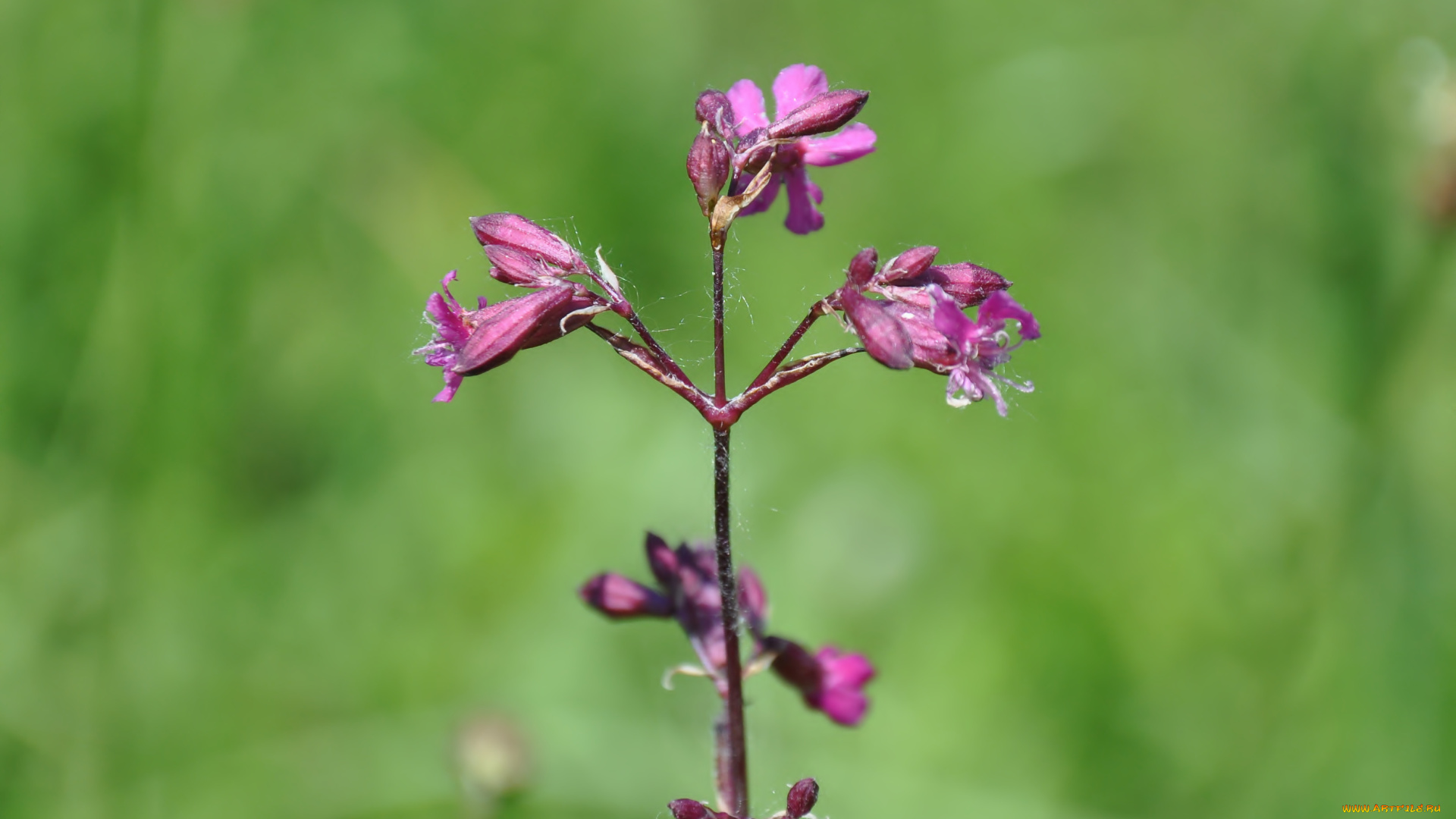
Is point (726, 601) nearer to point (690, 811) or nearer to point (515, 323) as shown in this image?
point (690, 811)

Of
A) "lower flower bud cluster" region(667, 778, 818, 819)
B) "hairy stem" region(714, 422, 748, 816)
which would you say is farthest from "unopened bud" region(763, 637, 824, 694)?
"lower flower bud cluster" region(667, 778, 818, 819)

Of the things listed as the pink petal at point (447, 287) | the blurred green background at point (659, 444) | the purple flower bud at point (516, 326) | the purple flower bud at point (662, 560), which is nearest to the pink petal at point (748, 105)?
the purple flower bud at point (516, 326)

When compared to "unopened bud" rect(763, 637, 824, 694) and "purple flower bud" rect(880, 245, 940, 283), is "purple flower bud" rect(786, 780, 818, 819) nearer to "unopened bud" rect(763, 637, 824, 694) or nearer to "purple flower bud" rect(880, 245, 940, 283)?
"unopened bud" rect(763, 637, 824, 694)

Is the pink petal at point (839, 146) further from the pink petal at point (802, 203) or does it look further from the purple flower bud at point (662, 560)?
the purple flower bud at point (662, 560)

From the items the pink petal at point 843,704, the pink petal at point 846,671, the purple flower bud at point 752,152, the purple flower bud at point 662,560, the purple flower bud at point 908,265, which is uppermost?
the purple flower bud at point 752,152

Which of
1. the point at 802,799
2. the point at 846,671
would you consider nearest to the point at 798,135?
the point at 846,671

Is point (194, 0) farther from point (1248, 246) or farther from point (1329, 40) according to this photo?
point (1329, 40)
